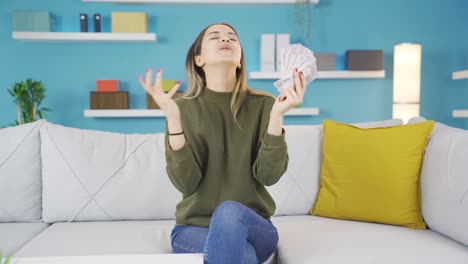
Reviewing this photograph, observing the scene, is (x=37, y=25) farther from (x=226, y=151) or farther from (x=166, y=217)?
(x=226, y=151)

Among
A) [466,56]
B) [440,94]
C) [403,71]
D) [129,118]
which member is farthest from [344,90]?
[129,118]

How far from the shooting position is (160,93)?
121 cm

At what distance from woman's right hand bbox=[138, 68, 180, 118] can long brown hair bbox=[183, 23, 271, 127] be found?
30 cm

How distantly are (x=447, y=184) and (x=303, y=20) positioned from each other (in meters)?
2.57

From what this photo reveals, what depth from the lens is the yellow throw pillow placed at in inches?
67.1

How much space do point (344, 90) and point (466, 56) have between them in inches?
48.4

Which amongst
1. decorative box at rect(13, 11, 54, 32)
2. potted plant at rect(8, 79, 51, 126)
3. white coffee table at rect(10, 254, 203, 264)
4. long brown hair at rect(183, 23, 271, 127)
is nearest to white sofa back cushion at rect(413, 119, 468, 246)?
long brown hair at rect(183, 23, 271, 127)

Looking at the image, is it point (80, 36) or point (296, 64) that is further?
point (80, 36)

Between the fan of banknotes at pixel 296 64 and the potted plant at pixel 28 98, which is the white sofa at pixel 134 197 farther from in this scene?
the potted plant at pixel 28 98

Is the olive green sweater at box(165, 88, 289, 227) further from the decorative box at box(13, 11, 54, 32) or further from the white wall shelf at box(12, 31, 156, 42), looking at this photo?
the decorative box at box(13, 11, 54, 32)

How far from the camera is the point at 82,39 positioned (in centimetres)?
351

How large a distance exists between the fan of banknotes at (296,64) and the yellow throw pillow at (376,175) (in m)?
0.60

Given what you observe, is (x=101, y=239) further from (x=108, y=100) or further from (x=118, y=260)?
(x=108, y=100)

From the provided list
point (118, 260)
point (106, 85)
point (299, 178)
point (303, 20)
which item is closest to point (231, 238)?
point (118, 260)
